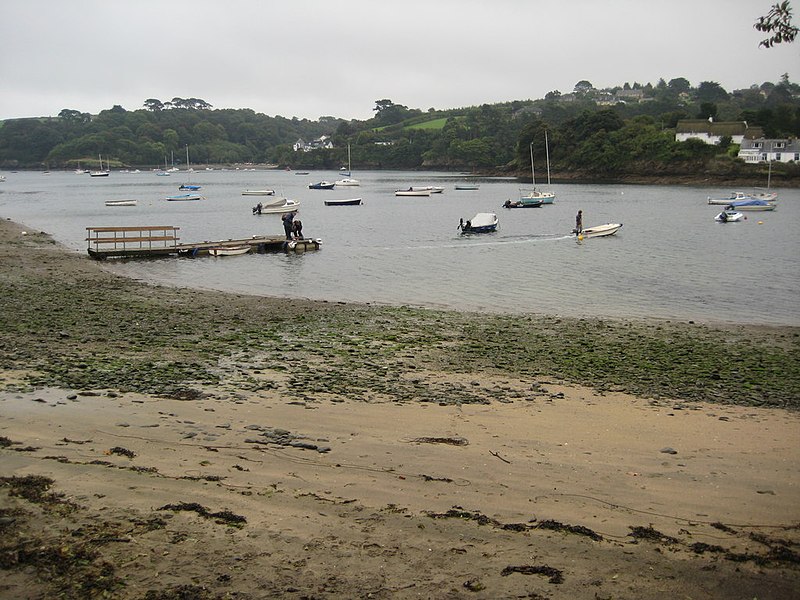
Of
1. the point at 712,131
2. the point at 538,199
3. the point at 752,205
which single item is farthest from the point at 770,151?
the point at 538,199

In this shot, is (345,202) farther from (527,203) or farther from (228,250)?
(228,250)

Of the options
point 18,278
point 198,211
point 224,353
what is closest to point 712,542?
point 224,353

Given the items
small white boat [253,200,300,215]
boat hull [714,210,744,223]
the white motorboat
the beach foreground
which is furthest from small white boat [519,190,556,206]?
the beach foreground

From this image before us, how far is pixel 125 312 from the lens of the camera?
67.7 feet

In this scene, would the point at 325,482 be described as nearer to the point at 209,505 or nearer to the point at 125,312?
the point at 209,505

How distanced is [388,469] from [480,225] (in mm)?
45982

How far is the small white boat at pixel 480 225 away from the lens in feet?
174

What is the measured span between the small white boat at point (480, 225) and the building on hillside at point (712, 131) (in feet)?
376

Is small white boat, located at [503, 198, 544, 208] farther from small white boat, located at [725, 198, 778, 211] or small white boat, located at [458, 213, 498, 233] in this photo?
small white boat, located at [458, 213, 498, 233]

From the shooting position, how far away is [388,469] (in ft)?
28.5

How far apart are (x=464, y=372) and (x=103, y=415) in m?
6.98

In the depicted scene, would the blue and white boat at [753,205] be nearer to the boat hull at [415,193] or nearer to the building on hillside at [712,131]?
the boat hull at [415,193]

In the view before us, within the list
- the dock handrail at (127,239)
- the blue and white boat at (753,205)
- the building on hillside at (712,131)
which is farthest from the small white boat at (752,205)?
the building on hillside at (712,131)

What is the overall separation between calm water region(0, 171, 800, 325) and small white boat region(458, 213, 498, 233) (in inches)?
37.1
